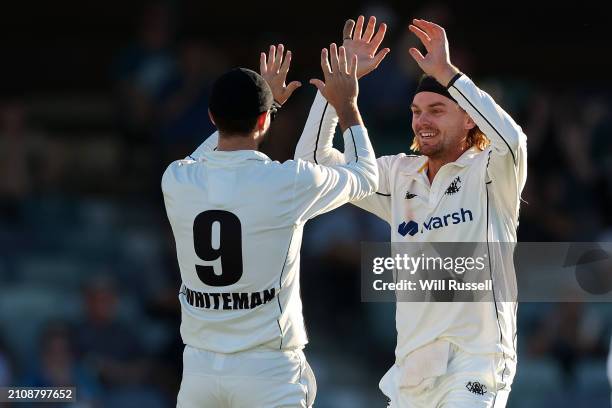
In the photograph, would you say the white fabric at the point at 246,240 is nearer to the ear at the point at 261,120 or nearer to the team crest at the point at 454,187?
the ear at the point at 261,120

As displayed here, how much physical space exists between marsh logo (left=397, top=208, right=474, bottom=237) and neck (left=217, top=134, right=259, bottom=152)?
1073mm

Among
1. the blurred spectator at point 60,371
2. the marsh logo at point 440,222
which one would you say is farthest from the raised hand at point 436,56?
the blurred spectator at point 60,371

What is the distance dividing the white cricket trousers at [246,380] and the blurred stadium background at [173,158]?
4.74 metres

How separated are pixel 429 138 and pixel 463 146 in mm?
188

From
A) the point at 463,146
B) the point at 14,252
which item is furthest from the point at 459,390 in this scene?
the point at 14,252

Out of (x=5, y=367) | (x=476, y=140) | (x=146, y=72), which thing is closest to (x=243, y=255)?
(x=476, y=140)

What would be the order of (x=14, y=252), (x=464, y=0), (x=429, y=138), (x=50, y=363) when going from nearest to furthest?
(x=429, y=138)
(x=50, y=363)
(x=14, y=252)
(x=464, y=0)

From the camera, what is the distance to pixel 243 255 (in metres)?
5.76

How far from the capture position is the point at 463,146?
22.0ft

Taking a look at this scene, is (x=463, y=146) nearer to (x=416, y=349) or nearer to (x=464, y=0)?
(x=416, y=349)

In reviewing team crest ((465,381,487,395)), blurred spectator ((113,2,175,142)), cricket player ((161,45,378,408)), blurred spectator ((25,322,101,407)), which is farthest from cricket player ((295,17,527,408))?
blurred spectator ((113,2,175,142))

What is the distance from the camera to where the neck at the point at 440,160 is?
263 inches

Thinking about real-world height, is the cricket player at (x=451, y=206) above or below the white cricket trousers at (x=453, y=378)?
above

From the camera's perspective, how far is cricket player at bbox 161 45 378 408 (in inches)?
226
